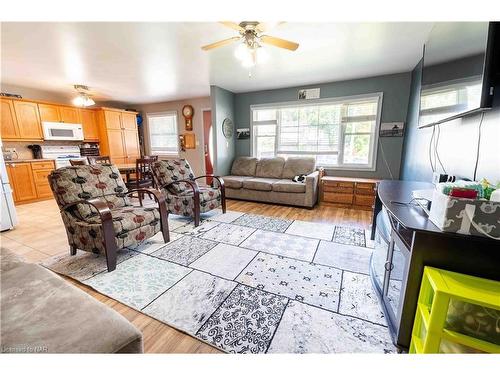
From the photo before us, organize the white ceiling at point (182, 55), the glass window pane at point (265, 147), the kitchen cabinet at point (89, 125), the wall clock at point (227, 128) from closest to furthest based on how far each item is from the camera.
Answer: the white ceiling at point (182, 55), the wall clock at point (227, 128), the glass window pane at point (265, 147), the kitchen cabinet at point (89, 125)

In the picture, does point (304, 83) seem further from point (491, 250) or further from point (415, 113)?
point (491, 250)

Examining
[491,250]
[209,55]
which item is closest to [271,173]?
[209,55]

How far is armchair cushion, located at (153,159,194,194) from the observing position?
3.14m

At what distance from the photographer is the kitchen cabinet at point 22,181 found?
163 inches

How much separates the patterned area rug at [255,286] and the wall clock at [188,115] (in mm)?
3940

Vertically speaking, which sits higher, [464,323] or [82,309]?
[82,309]

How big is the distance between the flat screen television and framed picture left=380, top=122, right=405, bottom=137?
1.73 m

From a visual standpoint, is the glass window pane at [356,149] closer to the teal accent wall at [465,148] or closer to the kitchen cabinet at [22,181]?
the teal accent wall at [465,148]

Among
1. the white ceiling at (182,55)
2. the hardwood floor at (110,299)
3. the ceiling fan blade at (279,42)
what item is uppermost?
the white ceiling at (182,55)

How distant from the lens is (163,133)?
6441mm

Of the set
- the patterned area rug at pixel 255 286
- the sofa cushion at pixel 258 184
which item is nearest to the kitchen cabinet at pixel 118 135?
the sofa cushion at pixel 258 184

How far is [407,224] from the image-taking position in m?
1.01

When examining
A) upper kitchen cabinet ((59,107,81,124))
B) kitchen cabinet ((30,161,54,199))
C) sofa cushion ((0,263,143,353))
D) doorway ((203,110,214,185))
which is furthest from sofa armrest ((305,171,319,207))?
upper kitchen cabinet ((59,107,81,124))
